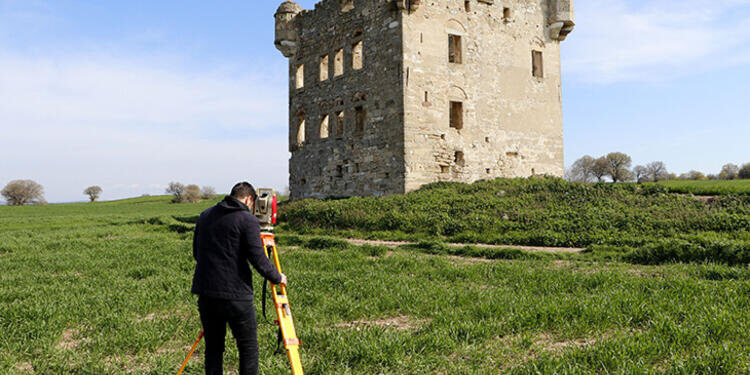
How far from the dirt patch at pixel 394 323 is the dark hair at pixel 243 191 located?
7.07 feet

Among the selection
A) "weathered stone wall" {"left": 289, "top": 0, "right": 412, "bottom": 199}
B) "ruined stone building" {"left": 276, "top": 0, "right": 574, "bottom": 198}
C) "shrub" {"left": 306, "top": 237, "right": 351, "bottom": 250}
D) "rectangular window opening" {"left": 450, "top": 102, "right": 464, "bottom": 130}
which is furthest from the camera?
"rectangular window opening" {"left": 450, "top": 102, "right": 464, "bottom": 130}

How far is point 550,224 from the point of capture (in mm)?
13258

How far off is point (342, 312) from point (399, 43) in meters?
15.5

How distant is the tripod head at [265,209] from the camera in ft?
13.2

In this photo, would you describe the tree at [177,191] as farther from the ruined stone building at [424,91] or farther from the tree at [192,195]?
the ruined stone building at [424,91]

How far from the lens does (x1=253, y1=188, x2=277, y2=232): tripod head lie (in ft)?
13.2

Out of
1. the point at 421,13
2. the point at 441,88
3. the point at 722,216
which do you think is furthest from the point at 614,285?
→ the point at 421,13

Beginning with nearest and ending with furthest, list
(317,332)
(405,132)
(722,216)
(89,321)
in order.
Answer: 1. (317,332)
2. (89,321)
3. (722,216)
4. (405,132)

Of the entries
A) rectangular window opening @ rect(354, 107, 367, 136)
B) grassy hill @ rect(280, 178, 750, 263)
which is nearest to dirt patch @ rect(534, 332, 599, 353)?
grassy hill @ rect(280, 178, 750, 263)

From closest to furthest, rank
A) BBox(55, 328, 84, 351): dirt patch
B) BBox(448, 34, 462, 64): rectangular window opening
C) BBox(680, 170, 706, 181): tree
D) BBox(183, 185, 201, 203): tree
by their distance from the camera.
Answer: BBox(55, 328, 84, 351): dirt patch
BBox(448, 34, 462, 64): rectangular window opening
BBox(680, 170, 706, 181): tree
BBox(183, 185, 201, 203): tree

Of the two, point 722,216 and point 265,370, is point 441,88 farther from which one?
point 265,370

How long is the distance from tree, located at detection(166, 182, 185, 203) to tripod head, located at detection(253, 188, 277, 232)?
63326 mm

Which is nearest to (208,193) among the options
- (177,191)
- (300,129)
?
(177,191)

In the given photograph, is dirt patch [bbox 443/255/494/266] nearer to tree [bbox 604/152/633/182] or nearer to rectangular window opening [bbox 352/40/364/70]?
rectangular window opening [bbox 352/40/364/70]
